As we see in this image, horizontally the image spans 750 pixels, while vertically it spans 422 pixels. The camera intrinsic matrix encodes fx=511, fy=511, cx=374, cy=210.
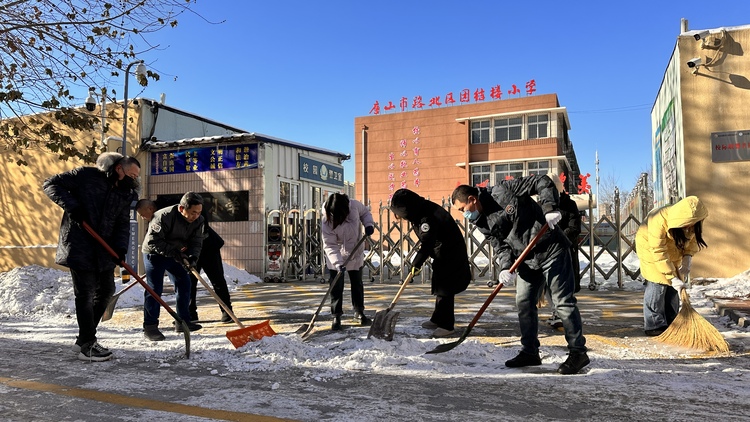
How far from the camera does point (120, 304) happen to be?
8.11 meters

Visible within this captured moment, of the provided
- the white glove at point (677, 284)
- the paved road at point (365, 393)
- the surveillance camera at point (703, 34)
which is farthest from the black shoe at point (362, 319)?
the surveillance camera at point (703, 34)

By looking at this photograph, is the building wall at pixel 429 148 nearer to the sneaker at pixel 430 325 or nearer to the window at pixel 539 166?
the window at pixel 539 166

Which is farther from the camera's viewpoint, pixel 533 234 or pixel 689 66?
pixel 689 66

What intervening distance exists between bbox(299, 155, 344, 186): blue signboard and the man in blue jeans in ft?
31.2

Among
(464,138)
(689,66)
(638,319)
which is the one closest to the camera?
(638,319)

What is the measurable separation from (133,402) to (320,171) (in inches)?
517

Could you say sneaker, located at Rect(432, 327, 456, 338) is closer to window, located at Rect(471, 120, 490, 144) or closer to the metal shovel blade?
the metal shovel blade

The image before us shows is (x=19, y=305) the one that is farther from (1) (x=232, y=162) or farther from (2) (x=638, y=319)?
(2) (x=638, y=319)

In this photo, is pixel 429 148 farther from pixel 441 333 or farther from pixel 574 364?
pixel 574 364

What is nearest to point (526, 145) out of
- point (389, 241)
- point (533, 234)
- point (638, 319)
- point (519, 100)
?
point (519, 100)

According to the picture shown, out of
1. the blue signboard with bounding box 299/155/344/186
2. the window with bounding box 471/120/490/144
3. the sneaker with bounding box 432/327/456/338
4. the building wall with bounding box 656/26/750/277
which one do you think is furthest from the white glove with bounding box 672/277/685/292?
the window with bounding box 471/120/490/144

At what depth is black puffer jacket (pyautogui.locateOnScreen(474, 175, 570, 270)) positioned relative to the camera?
381 cm

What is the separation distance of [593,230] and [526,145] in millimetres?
22664

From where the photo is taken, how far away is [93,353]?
4328 millimetres
